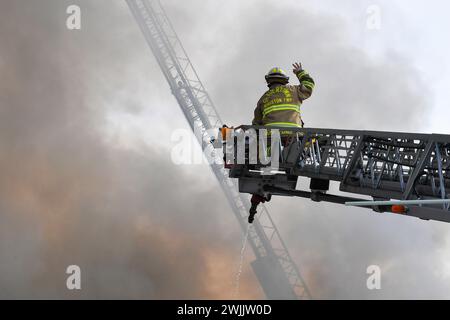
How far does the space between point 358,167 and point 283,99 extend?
2041 millimetres

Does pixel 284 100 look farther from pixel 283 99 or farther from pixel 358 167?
pixel 358 167

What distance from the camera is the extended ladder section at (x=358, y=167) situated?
8062 mm

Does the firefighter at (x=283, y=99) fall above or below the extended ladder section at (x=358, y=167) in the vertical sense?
above

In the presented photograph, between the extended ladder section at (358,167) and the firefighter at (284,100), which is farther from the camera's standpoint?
the firefighter at (284,100)

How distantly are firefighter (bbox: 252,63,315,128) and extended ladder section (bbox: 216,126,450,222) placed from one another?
20 centimetres

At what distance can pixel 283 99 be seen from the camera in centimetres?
1108

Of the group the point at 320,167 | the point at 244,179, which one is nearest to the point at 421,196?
the point at 320,167

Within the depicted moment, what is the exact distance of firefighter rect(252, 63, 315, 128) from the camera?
36.4ft

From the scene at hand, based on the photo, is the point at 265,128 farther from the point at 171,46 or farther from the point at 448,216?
the point at 171,46

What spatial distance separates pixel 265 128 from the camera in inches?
440

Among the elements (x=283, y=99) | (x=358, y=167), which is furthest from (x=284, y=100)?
(x=358, y=167)

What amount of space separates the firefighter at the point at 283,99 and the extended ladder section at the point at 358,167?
7.9 inches

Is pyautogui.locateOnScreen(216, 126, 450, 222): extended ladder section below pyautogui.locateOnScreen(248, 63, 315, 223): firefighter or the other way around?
below

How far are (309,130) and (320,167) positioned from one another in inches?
25.6
